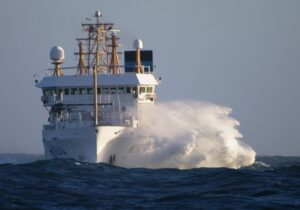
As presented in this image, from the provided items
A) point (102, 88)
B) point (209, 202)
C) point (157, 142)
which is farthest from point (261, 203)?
point (102, 88)

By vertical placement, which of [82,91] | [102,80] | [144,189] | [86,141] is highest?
[102,80]

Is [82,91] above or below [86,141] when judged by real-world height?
above

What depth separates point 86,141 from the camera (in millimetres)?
68375

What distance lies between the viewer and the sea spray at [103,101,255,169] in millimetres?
69812

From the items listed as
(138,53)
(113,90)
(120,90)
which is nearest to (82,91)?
(113,90)

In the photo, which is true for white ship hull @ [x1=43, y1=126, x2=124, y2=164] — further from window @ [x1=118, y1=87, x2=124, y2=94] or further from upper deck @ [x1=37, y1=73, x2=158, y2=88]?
window @ [x1=118, y1=87, x2=124, y2=94]

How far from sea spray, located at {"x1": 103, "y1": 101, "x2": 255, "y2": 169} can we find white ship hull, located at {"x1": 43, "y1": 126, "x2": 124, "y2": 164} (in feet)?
1.86

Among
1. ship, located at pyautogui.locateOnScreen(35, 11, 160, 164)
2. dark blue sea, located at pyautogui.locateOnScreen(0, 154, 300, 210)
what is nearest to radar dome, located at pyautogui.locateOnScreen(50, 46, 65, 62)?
ship, located at pyautogui.locateOnScreen(35, 11, 160, 164)

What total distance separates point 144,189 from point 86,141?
24118mm

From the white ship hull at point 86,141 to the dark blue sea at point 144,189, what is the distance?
1170cm

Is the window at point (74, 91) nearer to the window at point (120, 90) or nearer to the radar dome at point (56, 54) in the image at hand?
the window at point (120, 90)

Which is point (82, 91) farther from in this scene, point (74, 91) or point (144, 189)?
point (144, 189)

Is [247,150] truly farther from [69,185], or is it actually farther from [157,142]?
[69,185]

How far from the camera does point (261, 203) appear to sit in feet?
125
